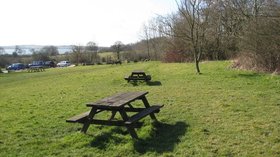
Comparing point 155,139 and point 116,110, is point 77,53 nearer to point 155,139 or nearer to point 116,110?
point 116,110

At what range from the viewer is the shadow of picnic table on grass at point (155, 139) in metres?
6.08

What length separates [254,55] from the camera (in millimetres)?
A: 18219

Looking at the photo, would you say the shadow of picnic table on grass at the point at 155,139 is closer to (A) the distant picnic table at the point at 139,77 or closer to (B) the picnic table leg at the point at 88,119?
(B) the picnic table leg at the point at 88,119

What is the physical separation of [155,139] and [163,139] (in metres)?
0.15

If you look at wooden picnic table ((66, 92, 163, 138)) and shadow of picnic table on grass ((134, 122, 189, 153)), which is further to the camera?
wooden picnic table ((66, 92, 163, 138))

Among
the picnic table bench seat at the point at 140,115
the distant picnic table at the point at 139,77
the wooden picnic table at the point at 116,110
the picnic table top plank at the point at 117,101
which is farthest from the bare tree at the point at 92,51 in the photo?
the wooden picnic table at the point at 116,110

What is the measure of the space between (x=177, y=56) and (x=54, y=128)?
3095cm

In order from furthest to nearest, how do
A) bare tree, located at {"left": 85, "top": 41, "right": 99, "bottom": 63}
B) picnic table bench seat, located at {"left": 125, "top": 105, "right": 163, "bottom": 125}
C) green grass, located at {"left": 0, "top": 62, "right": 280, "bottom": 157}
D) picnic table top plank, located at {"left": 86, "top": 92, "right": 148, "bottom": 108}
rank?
bare tree, located at {"left": 85, "top": 41, "right": 99, "bottom": 63} → picnic table top plank, located at {"left": 86, "top": 92, "right": 148, "bottom": 108} → picnic table bench seat, located at {"left": 125, "top": 105, "right": 163, "bottom": 125} → green grass, located at {"left": 0, "top": 62, "right": 280, "bottom": 157}

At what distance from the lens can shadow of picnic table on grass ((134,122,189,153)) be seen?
6.02m

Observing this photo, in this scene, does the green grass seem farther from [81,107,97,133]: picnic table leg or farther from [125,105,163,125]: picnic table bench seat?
[125,105,163,125]: picnic table bench seat

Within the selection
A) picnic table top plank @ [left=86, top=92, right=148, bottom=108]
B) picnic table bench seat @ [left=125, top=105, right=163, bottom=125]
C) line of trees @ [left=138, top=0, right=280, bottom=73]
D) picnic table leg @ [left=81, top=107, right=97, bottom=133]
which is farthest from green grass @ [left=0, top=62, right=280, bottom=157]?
line of trees @ [left=138, top=0, right=280, bottom=73]

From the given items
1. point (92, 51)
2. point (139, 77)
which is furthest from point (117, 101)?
point (92, 51)

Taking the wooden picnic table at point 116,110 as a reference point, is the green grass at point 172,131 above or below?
below

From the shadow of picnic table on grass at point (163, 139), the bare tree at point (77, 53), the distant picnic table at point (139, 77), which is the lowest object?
the shadow of picnic table on grass at point (163, 139)
